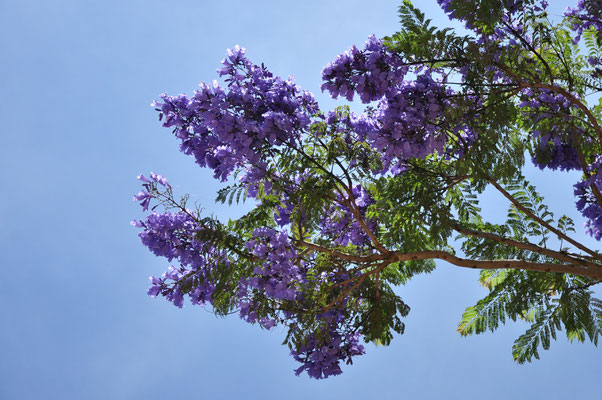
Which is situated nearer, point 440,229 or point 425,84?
point 425,84

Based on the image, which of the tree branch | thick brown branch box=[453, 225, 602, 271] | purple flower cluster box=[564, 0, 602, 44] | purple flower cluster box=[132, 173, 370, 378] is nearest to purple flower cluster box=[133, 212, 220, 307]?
purple flower cluster box=[132, 173, 370, 378]

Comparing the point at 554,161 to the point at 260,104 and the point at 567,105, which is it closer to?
the point at 567,105

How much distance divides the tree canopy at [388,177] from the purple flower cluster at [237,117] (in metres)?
0.01

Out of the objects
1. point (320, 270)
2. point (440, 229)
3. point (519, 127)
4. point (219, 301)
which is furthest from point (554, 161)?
point (219, 301)

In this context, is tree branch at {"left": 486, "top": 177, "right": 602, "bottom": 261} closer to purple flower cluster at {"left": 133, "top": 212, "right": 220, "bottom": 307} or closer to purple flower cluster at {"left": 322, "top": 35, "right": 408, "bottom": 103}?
purple flower cluster at {"left": 322, "top": 35, "right": 408, "bottom": 103}

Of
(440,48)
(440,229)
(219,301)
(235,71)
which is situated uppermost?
(235,71)

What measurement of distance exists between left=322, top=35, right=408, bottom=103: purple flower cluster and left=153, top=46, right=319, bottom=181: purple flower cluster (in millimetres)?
373

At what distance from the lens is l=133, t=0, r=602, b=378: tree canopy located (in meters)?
5.01

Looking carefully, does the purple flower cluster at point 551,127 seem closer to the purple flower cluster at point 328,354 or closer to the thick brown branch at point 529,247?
the thick brown branch at point 529,247

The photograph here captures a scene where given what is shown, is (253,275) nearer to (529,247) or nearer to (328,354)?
(328,354)

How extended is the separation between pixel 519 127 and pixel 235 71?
299cm

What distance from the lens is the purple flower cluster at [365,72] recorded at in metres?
5.02

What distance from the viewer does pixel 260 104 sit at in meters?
5.09

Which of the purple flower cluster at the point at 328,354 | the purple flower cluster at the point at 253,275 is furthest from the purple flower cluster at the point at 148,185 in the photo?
the purple flower cluster at the point at 328,354
